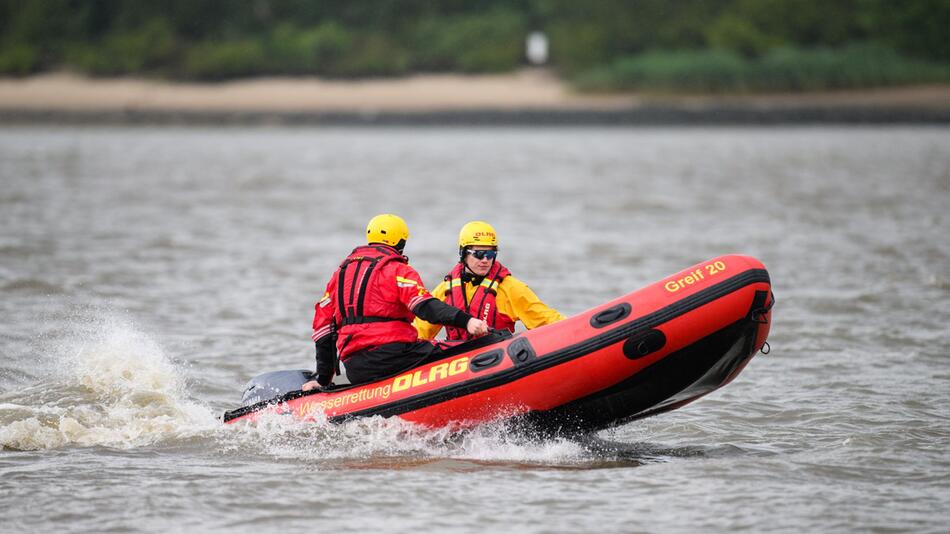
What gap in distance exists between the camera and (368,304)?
8.21 metres

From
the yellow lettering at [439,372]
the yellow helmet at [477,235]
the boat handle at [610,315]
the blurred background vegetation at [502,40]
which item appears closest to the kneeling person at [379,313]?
the yellow lettering at [439,372]

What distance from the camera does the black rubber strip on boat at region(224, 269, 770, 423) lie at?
7.88 meters

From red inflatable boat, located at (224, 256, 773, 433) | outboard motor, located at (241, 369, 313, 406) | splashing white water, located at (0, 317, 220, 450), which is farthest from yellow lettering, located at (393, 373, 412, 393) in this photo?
splashing white water, located at (0, 317, 220, 450)

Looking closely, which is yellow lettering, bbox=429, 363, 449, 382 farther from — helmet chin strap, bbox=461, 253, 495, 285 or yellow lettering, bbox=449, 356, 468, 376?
helmet chin strap, bbox=461, 253, 495, 285

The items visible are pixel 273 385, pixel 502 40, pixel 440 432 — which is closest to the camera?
pixel 440 432

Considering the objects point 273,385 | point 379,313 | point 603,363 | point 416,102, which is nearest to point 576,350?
point 603,363

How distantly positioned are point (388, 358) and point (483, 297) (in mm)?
708

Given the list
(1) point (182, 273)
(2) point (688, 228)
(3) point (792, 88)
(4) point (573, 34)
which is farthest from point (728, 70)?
(1) point (182, 273)

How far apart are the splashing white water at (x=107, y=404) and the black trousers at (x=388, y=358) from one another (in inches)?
A: 41.9

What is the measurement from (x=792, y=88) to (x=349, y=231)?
4829 cm

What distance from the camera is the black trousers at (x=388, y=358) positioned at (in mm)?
8281

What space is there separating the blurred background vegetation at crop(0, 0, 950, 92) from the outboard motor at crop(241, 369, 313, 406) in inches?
2277

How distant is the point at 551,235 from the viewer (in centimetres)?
2117

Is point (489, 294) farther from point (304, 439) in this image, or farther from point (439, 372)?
point (304, 439)
